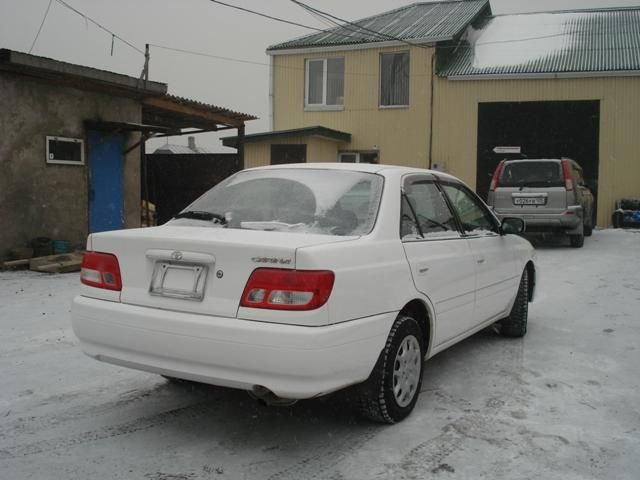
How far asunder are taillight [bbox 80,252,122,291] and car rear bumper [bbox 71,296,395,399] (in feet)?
0.42

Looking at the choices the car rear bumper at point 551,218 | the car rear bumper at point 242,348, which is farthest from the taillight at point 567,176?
the car rear bumper at point 242,348

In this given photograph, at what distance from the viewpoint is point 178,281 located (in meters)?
3.47

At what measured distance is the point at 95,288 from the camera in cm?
380

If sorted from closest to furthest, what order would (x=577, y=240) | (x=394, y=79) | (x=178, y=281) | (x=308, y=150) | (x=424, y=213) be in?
(x=178, y=281)
(x=424, y=213)
(x=577, y=240)
(x=308, y=150)
(x=394, y=79)

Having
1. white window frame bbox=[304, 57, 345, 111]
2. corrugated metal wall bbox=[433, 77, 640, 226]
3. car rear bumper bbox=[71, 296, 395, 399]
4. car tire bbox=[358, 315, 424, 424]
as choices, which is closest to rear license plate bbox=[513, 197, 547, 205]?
corrugated metal wall bbox=[433, 77, 640, 226]

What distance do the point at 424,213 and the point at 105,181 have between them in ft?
29.5

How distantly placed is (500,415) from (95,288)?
98.8 inches

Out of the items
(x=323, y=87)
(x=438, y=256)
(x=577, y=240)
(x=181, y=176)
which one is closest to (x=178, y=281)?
(x=438, y=256)

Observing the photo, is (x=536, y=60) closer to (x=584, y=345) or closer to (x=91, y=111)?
(x=91, y=111)

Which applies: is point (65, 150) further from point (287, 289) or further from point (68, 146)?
point (287, 289)

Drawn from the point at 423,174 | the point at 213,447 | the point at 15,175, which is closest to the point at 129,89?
the point at 15,175

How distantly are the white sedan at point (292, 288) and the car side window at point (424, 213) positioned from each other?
0.5 inches

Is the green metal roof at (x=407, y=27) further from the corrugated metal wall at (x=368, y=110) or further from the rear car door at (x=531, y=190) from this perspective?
the rear car door at (x=531, y=190)

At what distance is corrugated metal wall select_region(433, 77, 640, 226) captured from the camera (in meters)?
19.2
